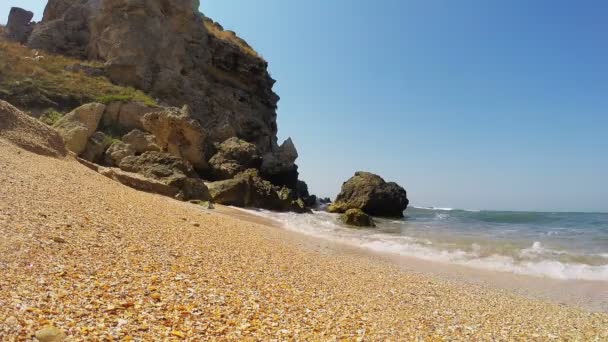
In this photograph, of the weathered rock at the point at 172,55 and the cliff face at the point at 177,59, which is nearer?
the cliff face at the point at 177,59

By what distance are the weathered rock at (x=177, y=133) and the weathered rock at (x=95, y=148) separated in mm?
3308

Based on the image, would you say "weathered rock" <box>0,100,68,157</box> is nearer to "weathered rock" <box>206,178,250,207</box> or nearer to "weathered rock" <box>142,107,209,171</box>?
"weathered rock" <box>206,178,250,207</box>

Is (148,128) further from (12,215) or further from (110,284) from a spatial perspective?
(110,284)

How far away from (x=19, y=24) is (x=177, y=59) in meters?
27.1

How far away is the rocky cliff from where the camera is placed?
84.0 ft

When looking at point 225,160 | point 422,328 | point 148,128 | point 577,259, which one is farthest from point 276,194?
point 422,328

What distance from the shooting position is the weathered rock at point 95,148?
19672 millimetres

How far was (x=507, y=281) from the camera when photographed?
10.4 metres

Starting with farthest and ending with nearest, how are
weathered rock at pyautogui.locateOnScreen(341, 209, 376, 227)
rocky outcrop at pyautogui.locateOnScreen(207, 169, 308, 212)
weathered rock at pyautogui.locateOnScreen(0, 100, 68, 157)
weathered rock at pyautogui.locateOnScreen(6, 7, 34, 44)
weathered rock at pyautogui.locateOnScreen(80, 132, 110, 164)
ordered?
1. weathered rock at pyautogui.locateOnScreen(6, 7, 34, 44)
2. weathered rock at pyautogui.locateOnScreen(341, 209, 376, 227)
3. rocky outcrop at pyautogui.locateOnScreen(207, 169, 308, 212)
4. weathered rock at pyautogui.locateOnScreen(80, 132, 110, 164)
5. weathered rock at pyautogui.locateOnScreen(0, 100, 68, 157)

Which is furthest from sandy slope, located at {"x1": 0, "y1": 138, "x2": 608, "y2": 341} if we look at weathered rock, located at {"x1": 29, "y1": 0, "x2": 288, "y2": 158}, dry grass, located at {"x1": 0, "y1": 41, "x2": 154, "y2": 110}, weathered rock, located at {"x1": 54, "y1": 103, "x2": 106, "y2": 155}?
weathered rock, located at {"x1": 29, "y1": 0, "x2": 288, "y2": 158}

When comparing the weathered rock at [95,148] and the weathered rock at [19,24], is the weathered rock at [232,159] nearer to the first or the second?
the weathered rock at [95,148]

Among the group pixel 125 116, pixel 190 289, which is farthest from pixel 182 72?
→ pixel 190 289

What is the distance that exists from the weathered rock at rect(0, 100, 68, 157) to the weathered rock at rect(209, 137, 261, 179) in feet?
37.6

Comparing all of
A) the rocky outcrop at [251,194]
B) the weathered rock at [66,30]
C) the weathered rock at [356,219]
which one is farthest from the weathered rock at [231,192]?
the weathered rock at [66,30]
